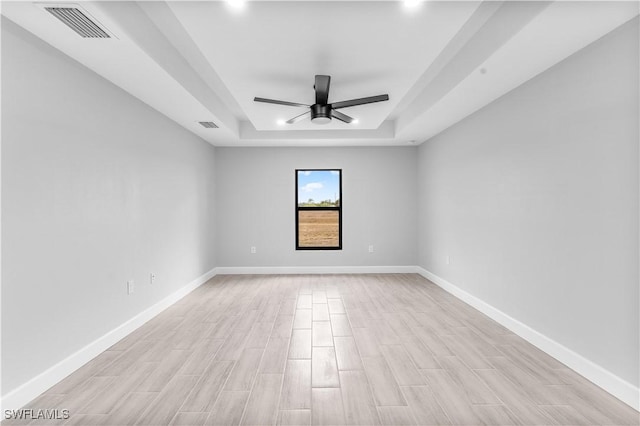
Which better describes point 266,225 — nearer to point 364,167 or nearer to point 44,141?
point 364,167

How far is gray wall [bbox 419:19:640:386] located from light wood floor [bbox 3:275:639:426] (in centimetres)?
37

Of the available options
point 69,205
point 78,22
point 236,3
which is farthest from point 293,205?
point 78,22

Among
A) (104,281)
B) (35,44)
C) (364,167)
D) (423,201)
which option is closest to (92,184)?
(104,281)

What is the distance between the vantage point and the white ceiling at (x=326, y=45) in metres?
2.06

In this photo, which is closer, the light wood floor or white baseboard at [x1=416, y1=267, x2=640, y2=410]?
the light wood floor

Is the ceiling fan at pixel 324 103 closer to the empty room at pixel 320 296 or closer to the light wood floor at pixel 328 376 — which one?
the empty room at pixel 320 296

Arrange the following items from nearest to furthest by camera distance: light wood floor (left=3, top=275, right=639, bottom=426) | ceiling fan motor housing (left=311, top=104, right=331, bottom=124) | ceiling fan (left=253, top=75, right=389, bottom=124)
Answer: light wood floor (left=3, top=275, right=639, bottom=426) → ceiling fan (left=253, top=75, right=389, bottom=124) → ceiling fan motor housing (left=311, top=104, right=331, bottom=124)

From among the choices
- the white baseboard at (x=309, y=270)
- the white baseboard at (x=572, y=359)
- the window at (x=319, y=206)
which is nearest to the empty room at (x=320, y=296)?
the white baseboard at (x=572, y=359)

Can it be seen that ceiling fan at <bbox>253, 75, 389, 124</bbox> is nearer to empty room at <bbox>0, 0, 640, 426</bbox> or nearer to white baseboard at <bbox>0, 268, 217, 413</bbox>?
empty room at <bbox>0, 0, 640, 426</bbox>

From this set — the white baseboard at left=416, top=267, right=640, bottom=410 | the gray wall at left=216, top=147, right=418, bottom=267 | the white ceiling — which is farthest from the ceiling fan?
the white baseboard at left=416, top=267, right=640, bottom=410

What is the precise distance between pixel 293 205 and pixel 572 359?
Result: 14.8 feet

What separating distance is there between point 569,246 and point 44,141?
3863 mm

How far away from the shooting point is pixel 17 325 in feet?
6.46

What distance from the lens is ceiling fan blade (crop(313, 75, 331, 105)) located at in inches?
116
